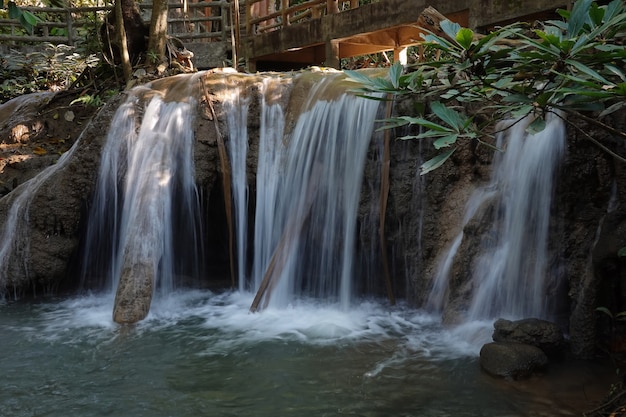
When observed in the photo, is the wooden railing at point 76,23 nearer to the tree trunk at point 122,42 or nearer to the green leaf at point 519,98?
the tree trunk at point 122,42

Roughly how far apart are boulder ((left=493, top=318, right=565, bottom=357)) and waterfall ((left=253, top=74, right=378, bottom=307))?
219cm

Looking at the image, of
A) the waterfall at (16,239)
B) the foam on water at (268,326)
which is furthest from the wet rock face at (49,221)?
the foam on water at (268,326)

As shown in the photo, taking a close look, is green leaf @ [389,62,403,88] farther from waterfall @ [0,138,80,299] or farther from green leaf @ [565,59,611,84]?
waterfall @ [0,138,80,299]

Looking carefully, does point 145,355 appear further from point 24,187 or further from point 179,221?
point 24,187

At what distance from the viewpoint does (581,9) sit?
273cm

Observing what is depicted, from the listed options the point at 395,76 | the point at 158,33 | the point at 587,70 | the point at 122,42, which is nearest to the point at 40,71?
the point at 122,42

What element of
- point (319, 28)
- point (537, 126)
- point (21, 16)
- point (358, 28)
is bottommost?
point (537, 126)

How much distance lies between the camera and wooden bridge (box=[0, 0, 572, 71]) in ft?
30.3

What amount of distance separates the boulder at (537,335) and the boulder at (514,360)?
0.28 ft

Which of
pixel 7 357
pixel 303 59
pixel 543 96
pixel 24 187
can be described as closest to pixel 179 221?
pixel 24 187

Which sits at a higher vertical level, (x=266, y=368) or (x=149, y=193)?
(x=149, y=193)

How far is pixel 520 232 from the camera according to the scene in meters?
5.22

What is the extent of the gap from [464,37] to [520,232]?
9.26 feet

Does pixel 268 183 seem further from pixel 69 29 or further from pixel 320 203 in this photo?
pixel 69 29
